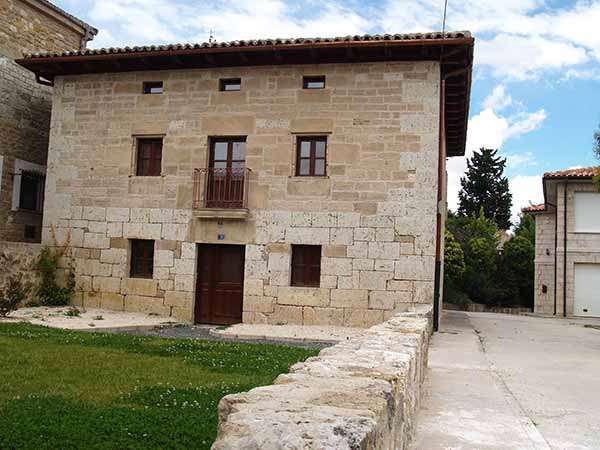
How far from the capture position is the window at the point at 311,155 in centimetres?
1296

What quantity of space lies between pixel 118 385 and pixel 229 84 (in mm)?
9170

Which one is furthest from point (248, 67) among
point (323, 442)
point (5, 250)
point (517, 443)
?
point (323, 442)

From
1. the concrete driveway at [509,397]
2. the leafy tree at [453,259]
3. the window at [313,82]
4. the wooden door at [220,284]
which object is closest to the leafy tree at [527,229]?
the leafy tree at [453,259]

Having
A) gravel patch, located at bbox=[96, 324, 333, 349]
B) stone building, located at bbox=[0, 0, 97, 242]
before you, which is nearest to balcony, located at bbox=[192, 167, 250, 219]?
gravel patch, located at bbox=[96, 324, 333, 349]

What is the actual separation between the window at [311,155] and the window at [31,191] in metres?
7.78

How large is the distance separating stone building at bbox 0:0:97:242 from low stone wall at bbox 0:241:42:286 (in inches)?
87.4

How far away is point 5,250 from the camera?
12.9 meters

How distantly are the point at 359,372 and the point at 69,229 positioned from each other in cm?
1231

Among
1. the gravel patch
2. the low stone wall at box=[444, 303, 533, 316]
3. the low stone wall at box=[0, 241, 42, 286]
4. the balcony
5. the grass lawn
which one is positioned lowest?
the low stone wall at box=[444, 303, 533, 316]

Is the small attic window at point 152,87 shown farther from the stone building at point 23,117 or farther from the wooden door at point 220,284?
the stone building at point 23,117

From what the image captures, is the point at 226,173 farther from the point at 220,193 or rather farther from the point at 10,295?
the point at 10,295

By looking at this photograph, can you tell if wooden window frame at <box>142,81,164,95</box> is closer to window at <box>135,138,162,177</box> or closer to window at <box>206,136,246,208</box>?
window at <box>135,138,162,177</box>

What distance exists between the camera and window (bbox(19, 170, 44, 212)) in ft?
52.3

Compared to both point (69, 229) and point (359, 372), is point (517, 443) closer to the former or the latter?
point (359, 372)
